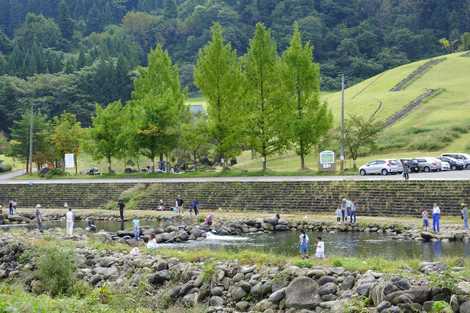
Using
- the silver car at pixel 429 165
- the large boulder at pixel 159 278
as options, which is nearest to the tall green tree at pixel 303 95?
the silver car at pixel 429 165

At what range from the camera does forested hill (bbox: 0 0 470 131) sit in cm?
13275

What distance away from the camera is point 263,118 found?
2276 inches

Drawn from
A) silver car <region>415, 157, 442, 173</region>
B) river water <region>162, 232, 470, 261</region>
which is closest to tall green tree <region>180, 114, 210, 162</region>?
silver car <region>415, 157, 442, 173</region>

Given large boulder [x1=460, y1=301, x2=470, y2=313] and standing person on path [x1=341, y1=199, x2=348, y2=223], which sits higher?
standing person on path [x1=341, y1=199, x2=348, y2=223]

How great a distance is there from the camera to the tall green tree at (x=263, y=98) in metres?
57.9

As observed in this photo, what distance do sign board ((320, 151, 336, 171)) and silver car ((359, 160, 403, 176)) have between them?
2.83m

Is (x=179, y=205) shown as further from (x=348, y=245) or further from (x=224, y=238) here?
(x=348, y=245)

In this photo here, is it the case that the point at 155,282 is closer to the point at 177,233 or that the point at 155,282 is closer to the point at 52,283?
the point at 52,283

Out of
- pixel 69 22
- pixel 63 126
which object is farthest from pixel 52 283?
pixel 69 22

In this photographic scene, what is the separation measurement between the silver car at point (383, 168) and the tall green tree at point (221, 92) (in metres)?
11.2

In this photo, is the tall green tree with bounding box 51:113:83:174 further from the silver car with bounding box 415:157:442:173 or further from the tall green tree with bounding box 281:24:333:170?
the silver car with bounding box 415:157:442:173

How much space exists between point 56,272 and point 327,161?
113ft

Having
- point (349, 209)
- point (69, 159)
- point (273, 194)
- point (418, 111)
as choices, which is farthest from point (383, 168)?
point (69, 159)

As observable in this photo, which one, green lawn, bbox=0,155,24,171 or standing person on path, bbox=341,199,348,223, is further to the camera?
green lawn, bbox=0,155,24,171
